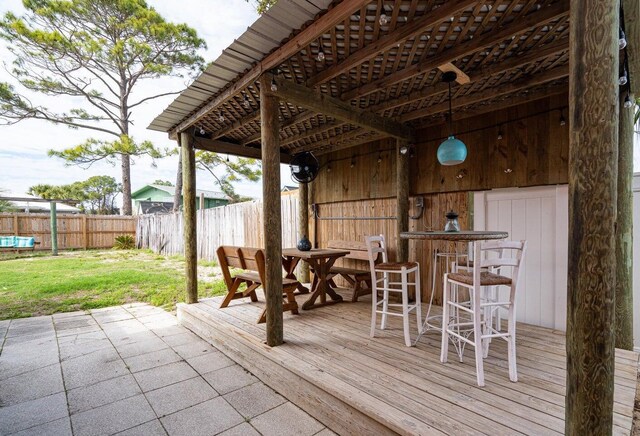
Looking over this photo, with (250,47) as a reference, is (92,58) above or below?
above

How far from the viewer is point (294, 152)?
212 inches

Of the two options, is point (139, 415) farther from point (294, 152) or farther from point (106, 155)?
point (106, 155)

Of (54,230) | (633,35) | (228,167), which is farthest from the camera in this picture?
(228,167)

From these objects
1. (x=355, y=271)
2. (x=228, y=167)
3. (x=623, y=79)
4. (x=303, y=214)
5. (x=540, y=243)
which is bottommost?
(x=355, y=271)

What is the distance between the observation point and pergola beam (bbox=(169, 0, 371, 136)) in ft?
5.88

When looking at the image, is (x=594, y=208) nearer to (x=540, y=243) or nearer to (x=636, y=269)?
(x=540, y=243)

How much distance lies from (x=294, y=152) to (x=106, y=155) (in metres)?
9.20

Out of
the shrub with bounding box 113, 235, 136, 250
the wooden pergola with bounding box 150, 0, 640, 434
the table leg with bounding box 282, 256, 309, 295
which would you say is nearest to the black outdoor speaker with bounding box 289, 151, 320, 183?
the wooden pergola with bounding box 150, 0, 640, 434

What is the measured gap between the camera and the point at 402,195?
3.88 m

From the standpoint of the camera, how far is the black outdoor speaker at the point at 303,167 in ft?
15.9

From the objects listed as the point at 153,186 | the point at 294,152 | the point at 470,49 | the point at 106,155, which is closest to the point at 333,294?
the point at 294,152

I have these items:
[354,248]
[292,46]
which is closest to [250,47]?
[292,46]

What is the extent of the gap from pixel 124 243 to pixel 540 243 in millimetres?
13566

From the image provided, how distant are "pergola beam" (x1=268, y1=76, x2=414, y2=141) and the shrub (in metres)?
12.1
